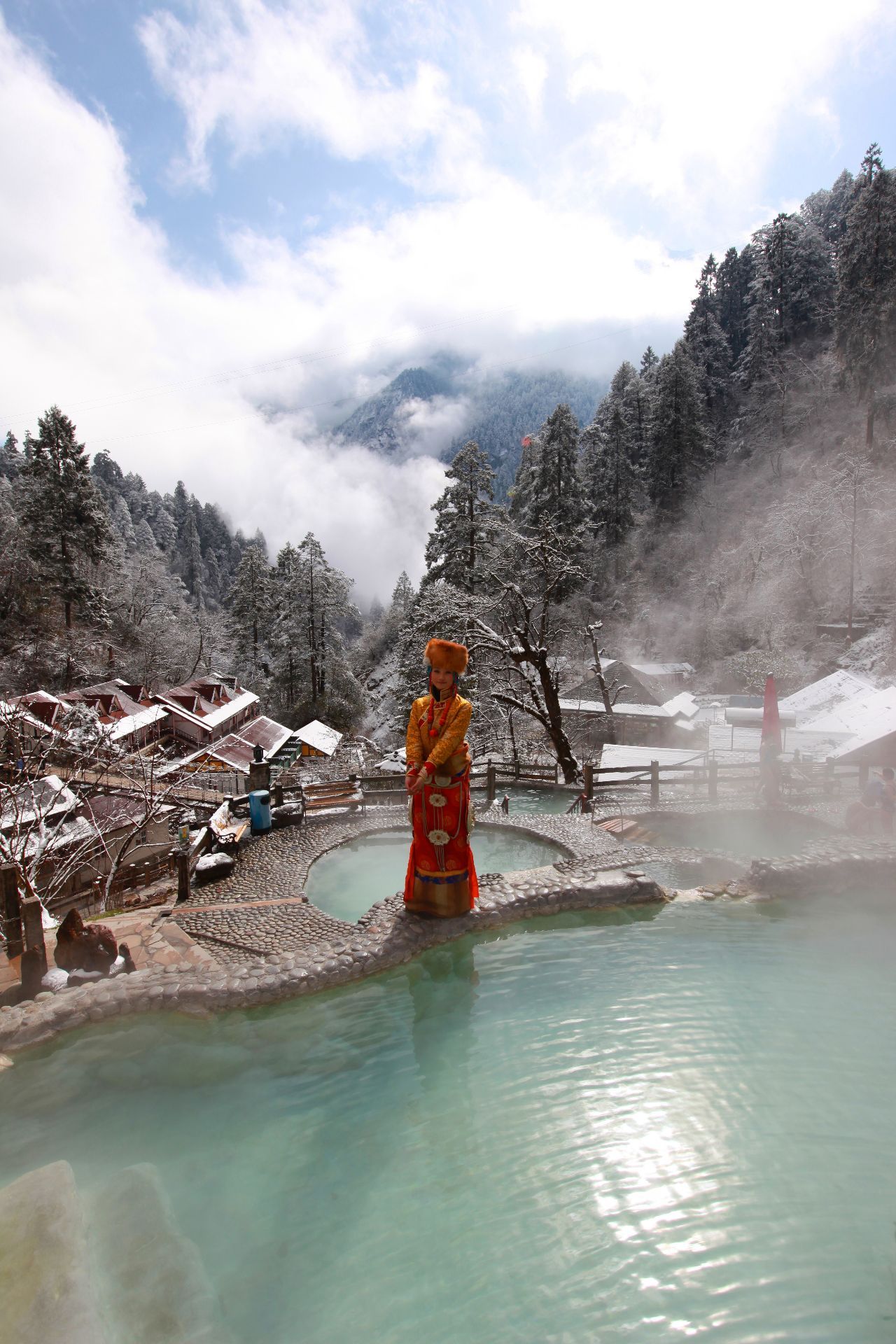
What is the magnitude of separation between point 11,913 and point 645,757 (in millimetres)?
16540

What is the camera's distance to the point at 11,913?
735 cm

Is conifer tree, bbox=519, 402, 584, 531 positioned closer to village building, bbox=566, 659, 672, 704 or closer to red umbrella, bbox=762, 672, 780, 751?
village building, bbox=566, 659, 672, 704

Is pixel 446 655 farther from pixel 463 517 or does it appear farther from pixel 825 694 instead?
pixel 463 517

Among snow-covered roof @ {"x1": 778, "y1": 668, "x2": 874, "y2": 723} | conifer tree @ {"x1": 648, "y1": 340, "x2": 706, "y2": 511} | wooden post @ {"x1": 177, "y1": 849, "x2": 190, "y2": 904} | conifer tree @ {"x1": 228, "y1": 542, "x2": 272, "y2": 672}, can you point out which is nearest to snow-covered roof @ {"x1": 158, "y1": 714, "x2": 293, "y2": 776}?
wooden post @ {"x1": 177, "y1": 849, "x2": 190, "y2": 904}

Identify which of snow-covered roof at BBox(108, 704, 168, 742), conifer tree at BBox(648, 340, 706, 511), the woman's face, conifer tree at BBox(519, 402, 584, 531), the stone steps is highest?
conifer tree at BBox(648, 340, 706, 511)

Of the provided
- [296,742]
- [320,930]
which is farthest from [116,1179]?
[296,742]

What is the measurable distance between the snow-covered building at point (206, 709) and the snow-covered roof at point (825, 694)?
23.3m

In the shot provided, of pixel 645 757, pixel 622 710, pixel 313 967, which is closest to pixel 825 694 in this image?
pixel 645 757

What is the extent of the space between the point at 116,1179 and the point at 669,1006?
440 cm

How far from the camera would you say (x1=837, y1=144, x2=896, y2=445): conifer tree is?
115ft

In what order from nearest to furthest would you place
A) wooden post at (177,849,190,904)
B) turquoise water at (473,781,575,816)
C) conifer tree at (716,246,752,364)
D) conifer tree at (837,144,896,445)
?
1. wooden post at (177,849,190,904)
2. turquoise water at (473,781,575,816)
3. conifer tree at (837,144,896,445)
4. conifer tree at (716,246,752,364)

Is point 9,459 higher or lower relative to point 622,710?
higher

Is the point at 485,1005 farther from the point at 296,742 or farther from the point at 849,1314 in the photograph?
the point at 296,742

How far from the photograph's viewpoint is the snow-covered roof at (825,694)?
20.1 metres
